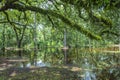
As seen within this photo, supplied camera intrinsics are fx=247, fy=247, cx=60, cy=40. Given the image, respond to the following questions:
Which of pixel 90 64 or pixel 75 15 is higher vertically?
pixel 75 15

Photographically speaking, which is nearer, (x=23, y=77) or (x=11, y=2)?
(x=23, y=77)

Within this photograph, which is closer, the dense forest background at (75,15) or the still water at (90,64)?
the dense forest background at (75,15)

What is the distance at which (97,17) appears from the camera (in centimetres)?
923

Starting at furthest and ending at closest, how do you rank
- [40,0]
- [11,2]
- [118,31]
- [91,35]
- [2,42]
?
[2,42]
[118,31]
[40,0]
[11,2]
[91,35]

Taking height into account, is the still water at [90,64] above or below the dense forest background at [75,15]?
below

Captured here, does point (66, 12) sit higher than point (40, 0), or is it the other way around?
point (40, 0)

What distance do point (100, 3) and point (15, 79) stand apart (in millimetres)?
3347

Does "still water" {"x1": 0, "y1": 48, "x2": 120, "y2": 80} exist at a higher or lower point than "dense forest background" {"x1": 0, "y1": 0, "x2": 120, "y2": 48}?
lower

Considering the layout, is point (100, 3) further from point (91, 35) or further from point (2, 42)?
A: point (2, 42)

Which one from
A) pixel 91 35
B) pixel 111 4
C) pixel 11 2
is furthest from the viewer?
pixel 11 2

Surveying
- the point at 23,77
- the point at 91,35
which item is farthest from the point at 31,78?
the point at 91,35

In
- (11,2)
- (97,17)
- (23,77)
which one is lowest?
(23,77)

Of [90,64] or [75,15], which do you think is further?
[75,15]

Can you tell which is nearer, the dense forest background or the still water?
the dense forest background
